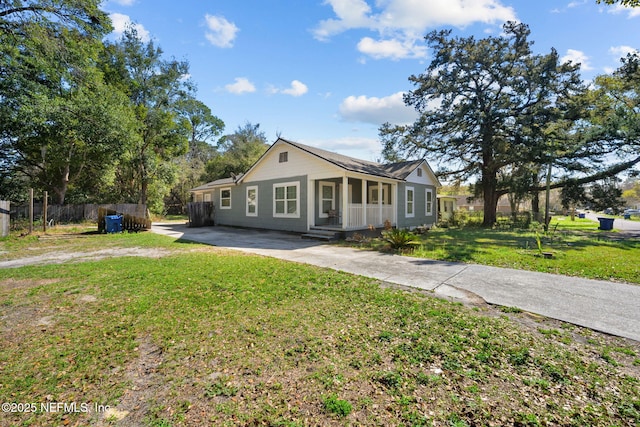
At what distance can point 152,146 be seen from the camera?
2447 centimetres

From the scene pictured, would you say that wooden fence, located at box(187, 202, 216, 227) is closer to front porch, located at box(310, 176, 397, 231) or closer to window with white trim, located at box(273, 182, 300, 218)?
window with white trim, located at box(273, 182, 300, 218)

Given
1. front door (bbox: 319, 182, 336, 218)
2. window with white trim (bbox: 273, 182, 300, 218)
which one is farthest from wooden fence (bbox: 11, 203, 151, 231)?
front door (bbox: 319, 182, 336, 218)

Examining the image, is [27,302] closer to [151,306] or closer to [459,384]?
[151,306]

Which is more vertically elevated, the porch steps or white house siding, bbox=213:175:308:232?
white house siding, bbox=213:175:308:232

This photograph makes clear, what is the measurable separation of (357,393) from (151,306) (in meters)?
3.30

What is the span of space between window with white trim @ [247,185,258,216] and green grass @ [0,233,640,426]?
11.4m

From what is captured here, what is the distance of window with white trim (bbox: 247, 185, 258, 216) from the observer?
16.0 m

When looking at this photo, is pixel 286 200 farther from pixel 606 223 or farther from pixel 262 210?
pixel 606 223

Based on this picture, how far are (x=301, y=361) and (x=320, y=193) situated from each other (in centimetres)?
1172

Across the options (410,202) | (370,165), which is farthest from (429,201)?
(370,165)

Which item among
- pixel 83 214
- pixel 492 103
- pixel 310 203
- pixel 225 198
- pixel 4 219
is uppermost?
pixel 492 103

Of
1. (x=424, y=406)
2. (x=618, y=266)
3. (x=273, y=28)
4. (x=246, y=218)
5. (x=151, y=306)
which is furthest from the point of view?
(x=246, y=218)

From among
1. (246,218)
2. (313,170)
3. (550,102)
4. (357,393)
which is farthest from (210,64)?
(550,102)

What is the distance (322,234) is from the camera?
12.1m
